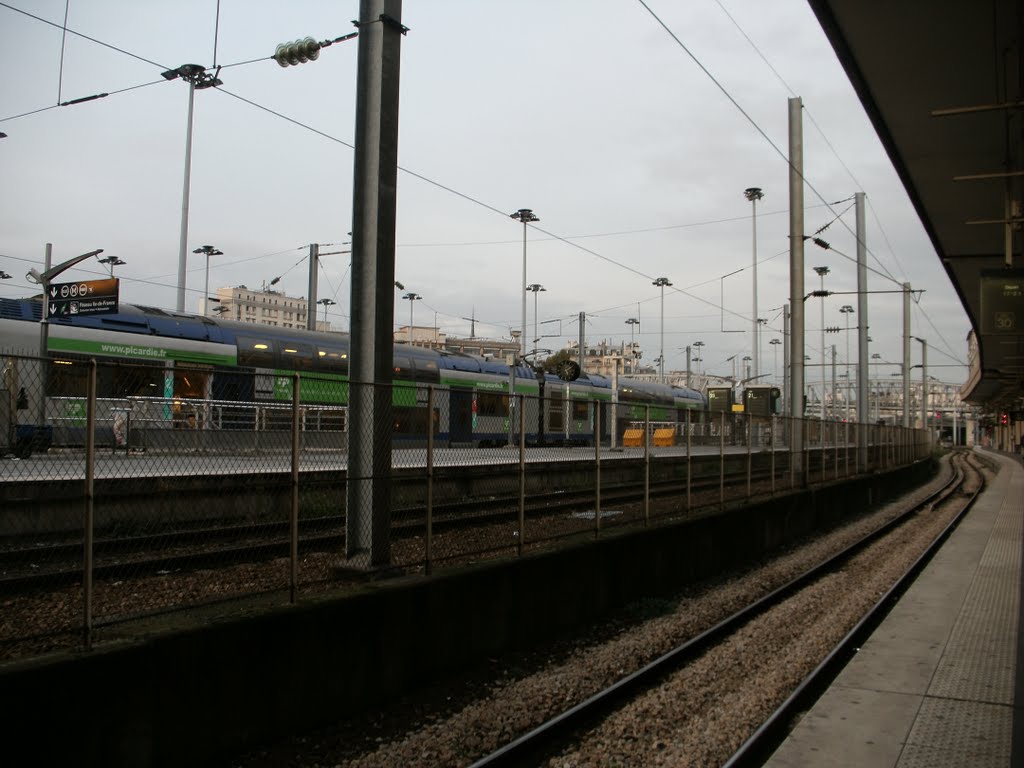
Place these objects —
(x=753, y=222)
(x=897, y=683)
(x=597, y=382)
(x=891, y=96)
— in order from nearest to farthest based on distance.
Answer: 1. (x=897, y=683)
2. (x=891, y=96)
3. (x=597, y=382)
4. (x=753, y=222)

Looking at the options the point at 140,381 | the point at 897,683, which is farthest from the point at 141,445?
the point at 897,683

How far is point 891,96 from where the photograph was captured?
12.0m

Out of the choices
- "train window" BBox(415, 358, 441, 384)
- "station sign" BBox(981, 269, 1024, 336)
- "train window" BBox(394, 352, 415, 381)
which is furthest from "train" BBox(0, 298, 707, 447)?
"station sign" BBox(981, 269, 1024, 336)

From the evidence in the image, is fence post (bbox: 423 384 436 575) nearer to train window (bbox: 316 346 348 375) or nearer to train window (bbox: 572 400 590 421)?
train window (bbox: 572 400 590 421)

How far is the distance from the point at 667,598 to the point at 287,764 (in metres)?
6.71

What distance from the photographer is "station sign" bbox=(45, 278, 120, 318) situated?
680 inches

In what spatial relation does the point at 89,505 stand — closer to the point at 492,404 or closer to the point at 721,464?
the point at 492,404

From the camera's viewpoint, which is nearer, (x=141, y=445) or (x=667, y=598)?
(x=141, y=445)

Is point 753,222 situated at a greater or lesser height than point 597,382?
greater

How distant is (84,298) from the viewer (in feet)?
56.2

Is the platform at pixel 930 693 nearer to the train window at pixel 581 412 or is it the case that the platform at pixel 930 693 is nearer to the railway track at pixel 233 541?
the railway track at pixel 233 541

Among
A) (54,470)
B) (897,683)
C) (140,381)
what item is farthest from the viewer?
(897,683)

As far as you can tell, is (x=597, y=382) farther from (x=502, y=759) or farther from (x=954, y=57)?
(x=502, y=759)

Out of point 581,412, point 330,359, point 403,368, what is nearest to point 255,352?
point 330,359
